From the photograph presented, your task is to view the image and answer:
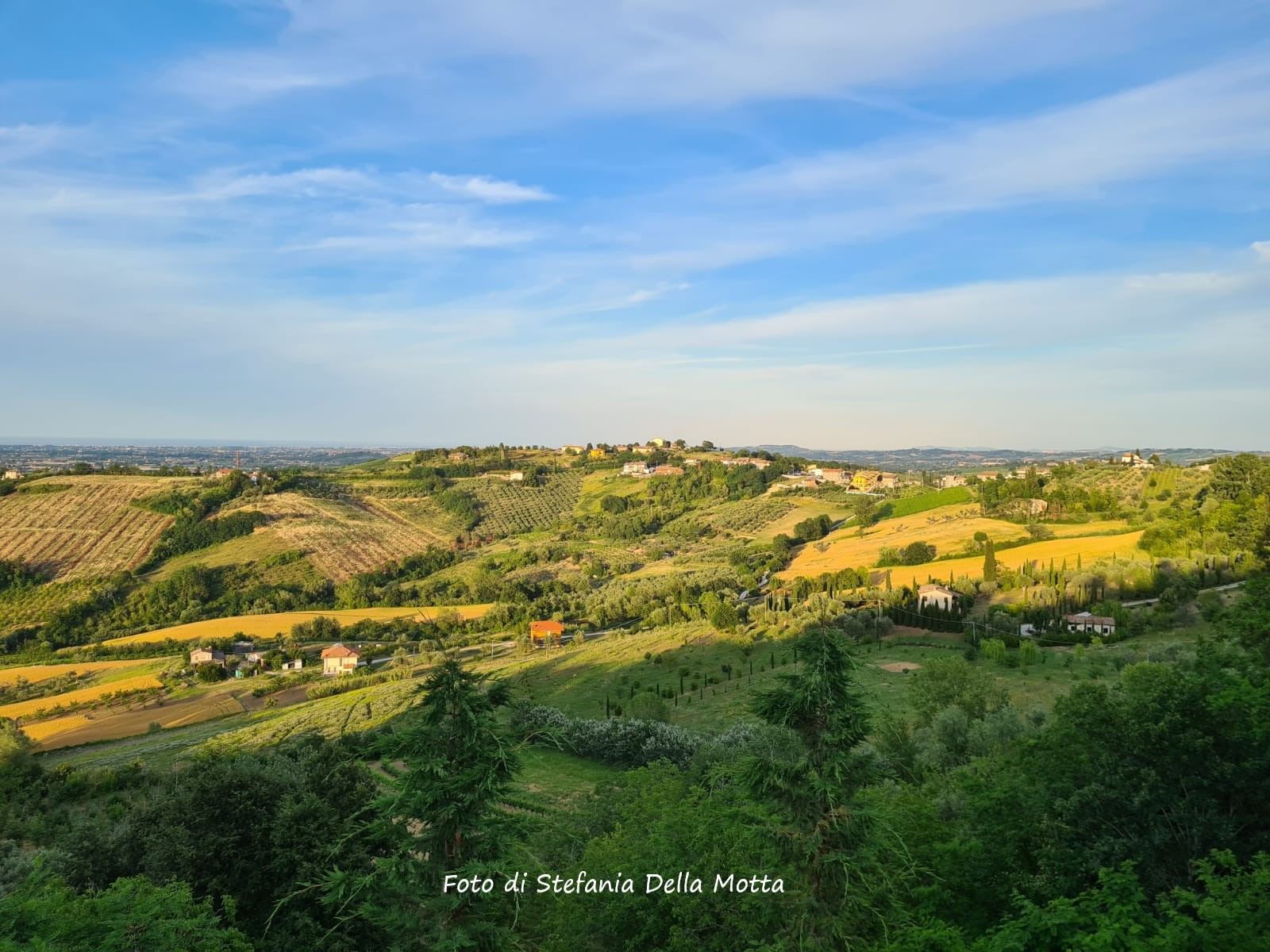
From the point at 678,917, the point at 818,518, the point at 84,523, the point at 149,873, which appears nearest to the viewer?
the point at 678,917

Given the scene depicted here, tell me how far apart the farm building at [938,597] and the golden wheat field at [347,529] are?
65728 mm

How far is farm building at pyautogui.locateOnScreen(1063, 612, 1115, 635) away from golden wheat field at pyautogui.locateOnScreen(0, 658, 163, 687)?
6771 centimetres

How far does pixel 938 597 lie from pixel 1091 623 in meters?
8.99

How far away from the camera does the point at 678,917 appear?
11.8 metres

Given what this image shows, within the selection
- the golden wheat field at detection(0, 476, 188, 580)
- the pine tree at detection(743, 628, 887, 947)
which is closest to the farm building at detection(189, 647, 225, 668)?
the golden wheat field at detection(0, 476, 188, 580)

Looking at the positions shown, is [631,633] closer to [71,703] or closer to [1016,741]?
[71,703]

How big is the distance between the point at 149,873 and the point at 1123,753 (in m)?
19.7

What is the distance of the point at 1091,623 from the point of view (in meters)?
40.2

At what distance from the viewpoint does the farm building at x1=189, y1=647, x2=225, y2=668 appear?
175ft

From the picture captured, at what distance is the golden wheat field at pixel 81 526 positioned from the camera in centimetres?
7725

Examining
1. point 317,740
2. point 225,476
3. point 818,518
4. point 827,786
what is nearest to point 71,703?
point 317,740

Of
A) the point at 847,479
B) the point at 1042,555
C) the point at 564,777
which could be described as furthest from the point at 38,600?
the point at 847,479

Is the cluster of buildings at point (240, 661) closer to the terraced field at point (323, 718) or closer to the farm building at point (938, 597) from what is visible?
the terraced field at point (323, 718)

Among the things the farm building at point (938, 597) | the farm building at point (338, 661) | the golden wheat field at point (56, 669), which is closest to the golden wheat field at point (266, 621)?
the golden wheat field at point (56, 669)
